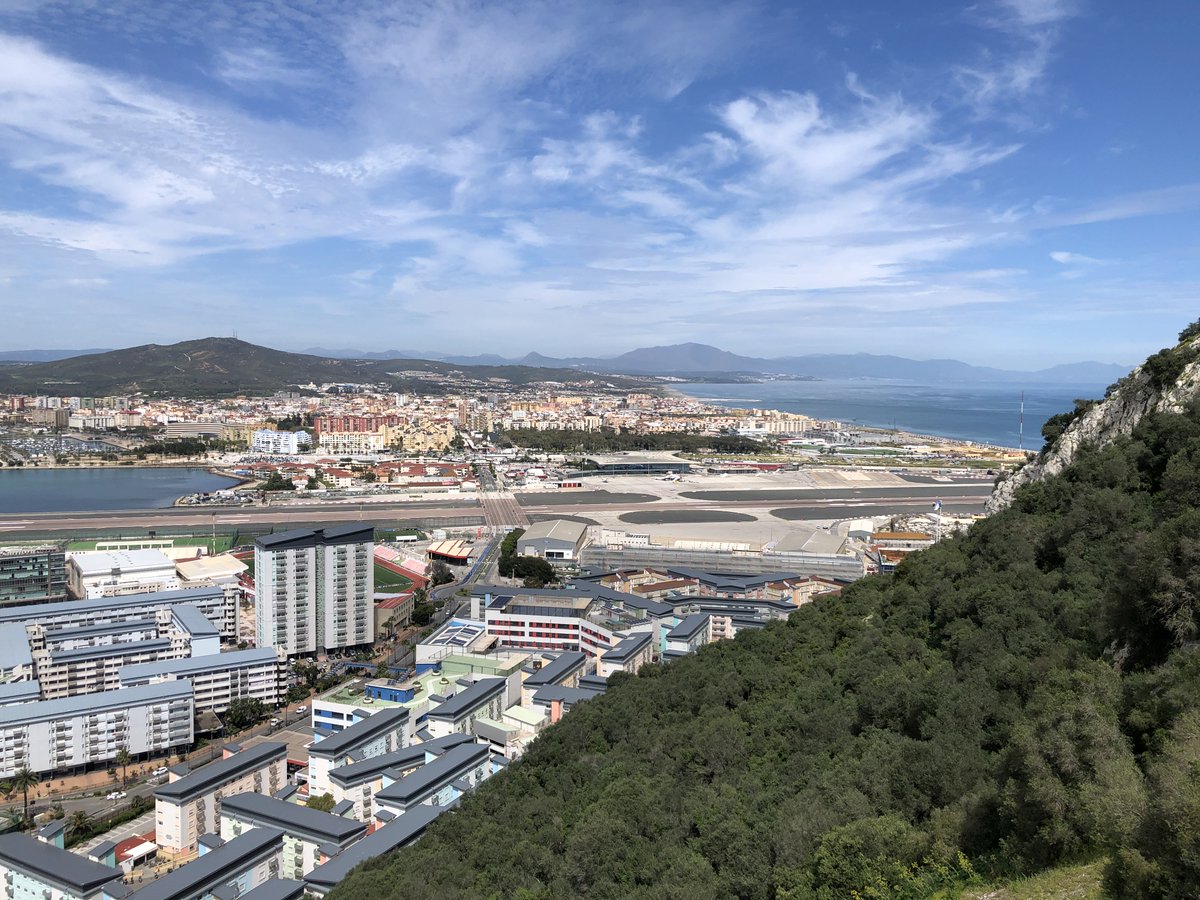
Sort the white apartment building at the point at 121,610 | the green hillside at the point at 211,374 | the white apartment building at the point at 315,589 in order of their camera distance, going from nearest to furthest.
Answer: the white apartment building at the point at 121,610, the white apartment building at the point at 315,589, the green hillside at the point at 211,374

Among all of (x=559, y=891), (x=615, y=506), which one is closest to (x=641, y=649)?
(x=559, y=891)

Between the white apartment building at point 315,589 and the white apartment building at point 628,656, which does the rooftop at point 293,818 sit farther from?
the white apartment building at point 315,589

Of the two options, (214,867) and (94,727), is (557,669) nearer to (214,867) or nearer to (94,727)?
(214,867)

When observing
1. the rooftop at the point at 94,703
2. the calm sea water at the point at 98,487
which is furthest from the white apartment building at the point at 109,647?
the calm sea water at the point at 98,487

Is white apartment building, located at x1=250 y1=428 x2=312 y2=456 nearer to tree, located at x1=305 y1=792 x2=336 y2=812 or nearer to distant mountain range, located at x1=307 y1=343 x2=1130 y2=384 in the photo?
tree, located at x1=305 y1=792 x2=336 y2=812

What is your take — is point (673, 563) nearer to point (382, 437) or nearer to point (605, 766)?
point (605, 766)

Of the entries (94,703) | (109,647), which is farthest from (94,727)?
(109,647)

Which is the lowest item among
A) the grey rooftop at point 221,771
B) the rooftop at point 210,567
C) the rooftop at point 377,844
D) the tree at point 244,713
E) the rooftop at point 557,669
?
the tree at point 244,713
